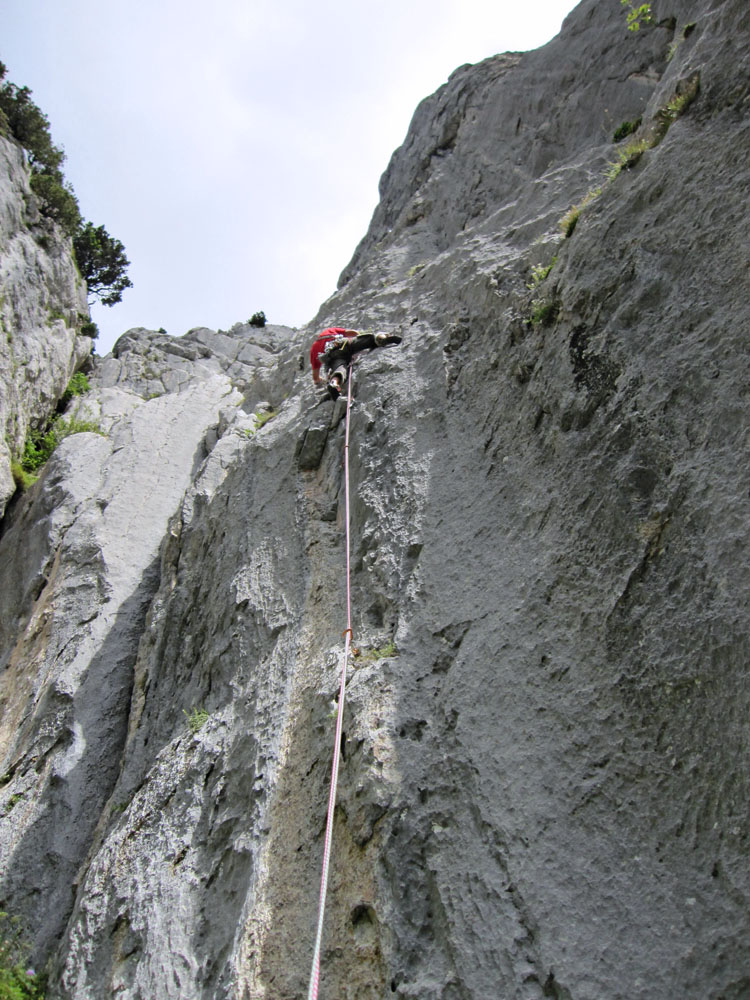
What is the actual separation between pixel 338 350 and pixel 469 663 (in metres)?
7.80

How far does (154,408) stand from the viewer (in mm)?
20719

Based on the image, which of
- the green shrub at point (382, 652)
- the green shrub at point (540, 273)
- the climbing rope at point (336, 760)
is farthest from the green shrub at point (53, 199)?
the green shrub at point (382, 652)

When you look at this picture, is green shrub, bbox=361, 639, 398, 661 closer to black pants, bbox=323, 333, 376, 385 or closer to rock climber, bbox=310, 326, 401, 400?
rock climber, bbox=310, 326, 401, 400

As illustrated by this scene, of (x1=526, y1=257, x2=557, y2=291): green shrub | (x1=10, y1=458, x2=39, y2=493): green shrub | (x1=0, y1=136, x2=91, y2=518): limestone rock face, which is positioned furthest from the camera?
(x1=0, y1=136, x2=91, y2=518): limestone rock face

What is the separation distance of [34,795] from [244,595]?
4178 mm

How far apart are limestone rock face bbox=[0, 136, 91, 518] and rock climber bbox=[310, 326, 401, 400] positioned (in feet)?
29.4

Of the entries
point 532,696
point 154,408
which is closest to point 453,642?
point 532,696

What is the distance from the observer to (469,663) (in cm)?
701

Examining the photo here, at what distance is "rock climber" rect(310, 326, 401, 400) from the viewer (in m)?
12.8

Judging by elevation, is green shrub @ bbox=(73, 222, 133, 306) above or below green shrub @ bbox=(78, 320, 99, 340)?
above

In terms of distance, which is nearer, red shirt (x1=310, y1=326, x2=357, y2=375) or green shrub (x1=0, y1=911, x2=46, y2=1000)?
green shrub (x1=0, y1=911, x2=46, y2=1000)

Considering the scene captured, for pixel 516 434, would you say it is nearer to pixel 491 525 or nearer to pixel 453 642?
pixel 491 525

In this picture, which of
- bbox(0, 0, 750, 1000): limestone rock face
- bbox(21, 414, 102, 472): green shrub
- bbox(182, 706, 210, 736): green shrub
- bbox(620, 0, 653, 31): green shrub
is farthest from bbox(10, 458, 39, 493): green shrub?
bbox(620, 0, 653, 31): green shrub

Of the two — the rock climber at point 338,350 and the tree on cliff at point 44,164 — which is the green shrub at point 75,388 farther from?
the rock climber at point 338,350
